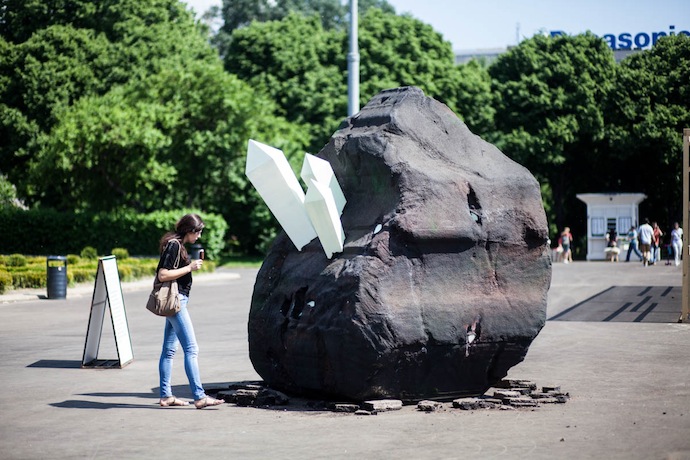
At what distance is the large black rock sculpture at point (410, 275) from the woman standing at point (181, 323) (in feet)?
2.88

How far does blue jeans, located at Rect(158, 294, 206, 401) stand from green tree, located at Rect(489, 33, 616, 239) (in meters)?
40.5

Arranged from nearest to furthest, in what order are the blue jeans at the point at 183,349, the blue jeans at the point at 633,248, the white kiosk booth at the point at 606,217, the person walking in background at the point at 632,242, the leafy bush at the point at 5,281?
the blue jeans at the point at 183,349, the leafy bush at the point at 5,281, the blue jeans at the point at 633,248, the person walking in background at the point at 632,242, the white kiosk booth at the point at 606,217

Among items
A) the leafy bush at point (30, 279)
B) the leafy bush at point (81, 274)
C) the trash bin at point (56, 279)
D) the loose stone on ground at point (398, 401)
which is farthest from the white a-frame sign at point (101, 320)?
the leafy bush at point (81, 274)

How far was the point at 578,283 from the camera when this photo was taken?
2980 cm

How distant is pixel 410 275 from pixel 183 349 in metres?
2.34

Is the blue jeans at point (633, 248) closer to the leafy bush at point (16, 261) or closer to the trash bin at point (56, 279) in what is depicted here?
the leafy bush at point (16, 261)

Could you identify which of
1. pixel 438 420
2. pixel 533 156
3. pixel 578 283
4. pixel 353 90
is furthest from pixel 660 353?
pixel 533 156

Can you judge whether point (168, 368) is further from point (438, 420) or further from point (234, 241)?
point (234, 241)

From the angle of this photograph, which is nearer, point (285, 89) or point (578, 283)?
point (578, 283)

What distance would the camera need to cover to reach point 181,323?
10109 mm

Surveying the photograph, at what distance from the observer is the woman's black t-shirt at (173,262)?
1021cm

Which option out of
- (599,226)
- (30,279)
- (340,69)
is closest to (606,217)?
(599,226)

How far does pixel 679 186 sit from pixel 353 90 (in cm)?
2960

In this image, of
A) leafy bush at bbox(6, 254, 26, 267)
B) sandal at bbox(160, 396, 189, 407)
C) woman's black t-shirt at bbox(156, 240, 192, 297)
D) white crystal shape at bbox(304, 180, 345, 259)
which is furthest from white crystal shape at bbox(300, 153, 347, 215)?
leafy bush at bbox(6, 254, 26, 267)
